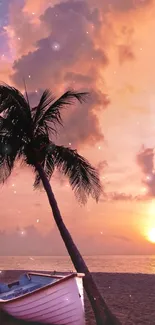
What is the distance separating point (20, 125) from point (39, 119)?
946 millimetres

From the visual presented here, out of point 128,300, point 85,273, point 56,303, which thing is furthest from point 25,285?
point 128,300

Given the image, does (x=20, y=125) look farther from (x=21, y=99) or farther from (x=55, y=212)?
(x=55, y=212)

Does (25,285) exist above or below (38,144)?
below

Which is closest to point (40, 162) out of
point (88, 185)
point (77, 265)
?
point (88, 185)

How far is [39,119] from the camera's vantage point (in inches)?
612

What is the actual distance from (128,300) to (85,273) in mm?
7571

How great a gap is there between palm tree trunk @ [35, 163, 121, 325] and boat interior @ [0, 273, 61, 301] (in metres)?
1.98

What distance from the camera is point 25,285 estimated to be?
55.5ft

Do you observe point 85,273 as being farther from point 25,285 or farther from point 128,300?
point 128,300

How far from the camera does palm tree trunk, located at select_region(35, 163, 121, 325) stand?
13.2 meters

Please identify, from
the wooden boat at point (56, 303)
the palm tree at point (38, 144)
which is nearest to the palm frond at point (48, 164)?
the palm tree at point (38, 144)

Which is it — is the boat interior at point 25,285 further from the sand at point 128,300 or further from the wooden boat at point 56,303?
the wooden boat at point 56,303

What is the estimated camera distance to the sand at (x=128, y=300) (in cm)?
1534

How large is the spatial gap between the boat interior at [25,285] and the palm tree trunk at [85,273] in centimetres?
198
